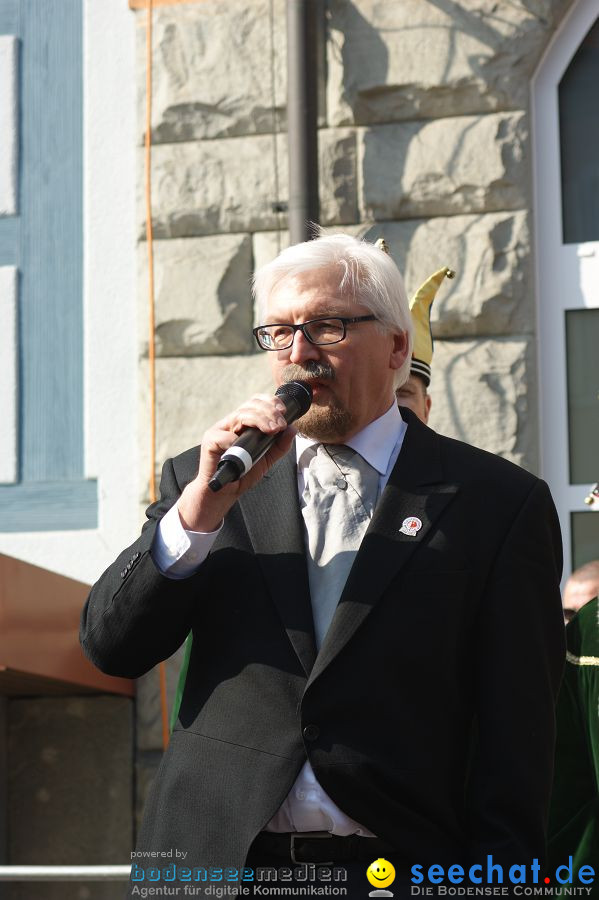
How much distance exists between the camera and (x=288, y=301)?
2.42 metres

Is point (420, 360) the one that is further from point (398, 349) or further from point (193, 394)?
point (193, 394)

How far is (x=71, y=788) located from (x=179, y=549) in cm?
308

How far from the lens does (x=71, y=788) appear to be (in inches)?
197

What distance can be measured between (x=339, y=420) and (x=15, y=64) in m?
3.69

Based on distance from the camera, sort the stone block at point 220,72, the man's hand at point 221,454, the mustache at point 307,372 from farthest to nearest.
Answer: the stone block at point 220,72
the mustache at point 307,372
the man's hand at point 221,454

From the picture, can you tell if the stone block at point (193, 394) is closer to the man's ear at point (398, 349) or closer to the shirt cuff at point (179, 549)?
the man's ear at point (398, 349)

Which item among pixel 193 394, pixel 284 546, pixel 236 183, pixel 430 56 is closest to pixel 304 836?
pixel 284 546

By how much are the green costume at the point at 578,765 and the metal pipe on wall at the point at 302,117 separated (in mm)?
2295

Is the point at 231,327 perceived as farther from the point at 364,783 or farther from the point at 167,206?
the point at 364,783

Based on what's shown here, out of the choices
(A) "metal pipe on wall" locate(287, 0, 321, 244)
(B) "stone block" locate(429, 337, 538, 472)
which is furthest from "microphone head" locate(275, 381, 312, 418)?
(A) "metal pipe on wall" locate(287, 0, 321, 244)

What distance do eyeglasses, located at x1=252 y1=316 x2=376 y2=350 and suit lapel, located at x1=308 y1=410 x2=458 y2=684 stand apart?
0.78 feet

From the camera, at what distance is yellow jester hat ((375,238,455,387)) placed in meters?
3.68

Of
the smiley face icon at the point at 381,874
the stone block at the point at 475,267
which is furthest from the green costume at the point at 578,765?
the stone block at the point at 475,267

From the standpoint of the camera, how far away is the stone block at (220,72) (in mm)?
5094
